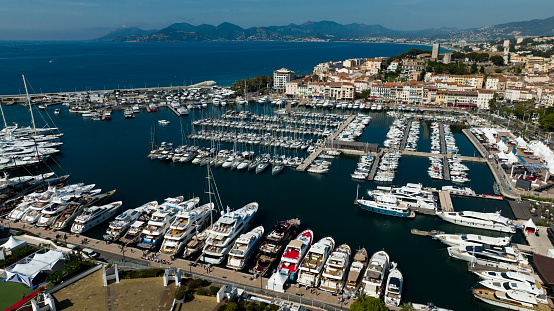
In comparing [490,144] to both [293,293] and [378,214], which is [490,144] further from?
[293,293]

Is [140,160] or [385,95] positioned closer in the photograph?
[140,160]

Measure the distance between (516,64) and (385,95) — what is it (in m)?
53.4

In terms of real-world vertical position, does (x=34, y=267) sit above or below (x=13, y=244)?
above

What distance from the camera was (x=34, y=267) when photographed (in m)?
19.2

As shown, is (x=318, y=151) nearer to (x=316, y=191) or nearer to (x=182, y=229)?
(x=316, y=191)

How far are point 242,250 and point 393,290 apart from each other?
9.21 m

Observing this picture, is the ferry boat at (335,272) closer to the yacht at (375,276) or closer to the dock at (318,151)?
the yacht at (375,276)

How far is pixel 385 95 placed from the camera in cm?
7738

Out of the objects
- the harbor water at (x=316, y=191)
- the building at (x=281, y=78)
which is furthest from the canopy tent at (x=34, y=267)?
the building at (x=281, y=78)

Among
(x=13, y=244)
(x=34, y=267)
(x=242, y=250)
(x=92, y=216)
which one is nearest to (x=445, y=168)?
(x=242, y=250)

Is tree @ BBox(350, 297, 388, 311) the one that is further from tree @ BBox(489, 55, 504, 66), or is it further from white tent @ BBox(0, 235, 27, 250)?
tree @ BBox(489, 55, 504, 66)

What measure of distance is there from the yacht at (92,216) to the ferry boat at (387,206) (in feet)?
68.8

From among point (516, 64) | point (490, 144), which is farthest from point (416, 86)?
point (516, 64)

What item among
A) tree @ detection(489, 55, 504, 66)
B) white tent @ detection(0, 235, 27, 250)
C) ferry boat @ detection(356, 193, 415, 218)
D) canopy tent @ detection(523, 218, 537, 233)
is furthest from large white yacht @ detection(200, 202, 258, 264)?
tree @ detection(489, 55, 504, 66)
